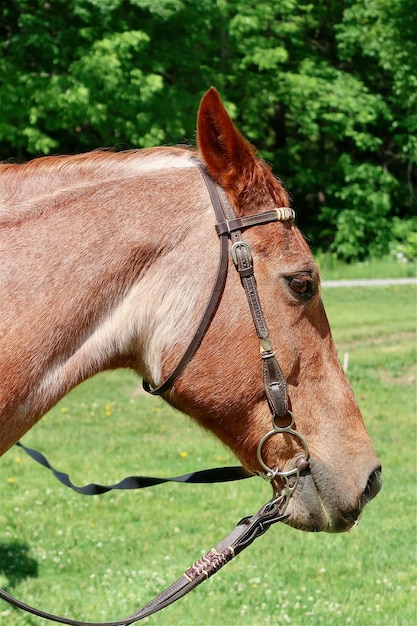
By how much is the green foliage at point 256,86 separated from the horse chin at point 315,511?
1521cm

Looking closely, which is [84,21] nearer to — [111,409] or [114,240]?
[111,409]

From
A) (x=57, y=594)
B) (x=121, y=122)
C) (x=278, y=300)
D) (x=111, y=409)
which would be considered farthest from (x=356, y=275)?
(x=278, y=300)

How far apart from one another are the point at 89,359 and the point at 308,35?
23.5 meters

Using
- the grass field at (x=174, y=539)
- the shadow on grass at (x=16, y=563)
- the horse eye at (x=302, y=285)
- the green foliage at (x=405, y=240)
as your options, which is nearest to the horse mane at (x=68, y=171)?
the horse eye at (x=302, y=285)

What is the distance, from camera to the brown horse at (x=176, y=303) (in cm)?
218

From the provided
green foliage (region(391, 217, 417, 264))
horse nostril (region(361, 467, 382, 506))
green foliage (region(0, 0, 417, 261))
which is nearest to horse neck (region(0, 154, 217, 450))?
horse nostril (region(361, 467, 382, 506))

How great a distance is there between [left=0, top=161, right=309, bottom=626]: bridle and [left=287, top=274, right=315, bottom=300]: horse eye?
12 centimetres

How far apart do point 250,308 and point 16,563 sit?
3686mm

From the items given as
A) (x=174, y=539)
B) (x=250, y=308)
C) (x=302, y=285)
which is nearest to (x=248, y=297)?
(x=250, y=308)

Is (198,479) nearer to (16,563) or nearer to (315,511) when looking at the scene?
(315,511)

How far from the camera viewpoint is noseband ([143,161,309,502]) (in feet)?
7.36

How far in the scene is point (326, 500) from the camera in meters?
2.34

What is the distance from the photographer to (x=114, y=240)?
2223 mm

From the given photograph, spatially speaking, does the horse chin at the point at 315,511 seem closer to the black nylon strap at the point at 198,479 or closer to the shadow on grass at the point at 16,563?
the black nylon strap at the point at 198,479
